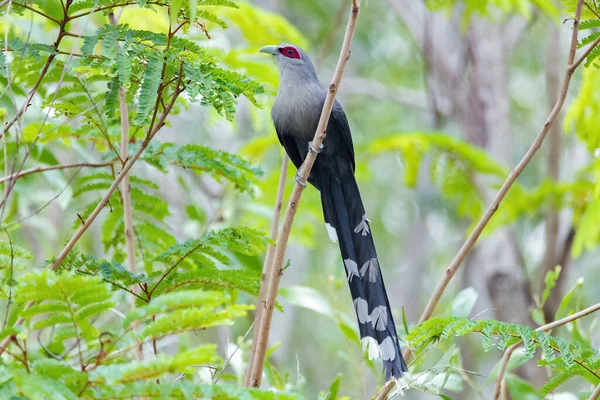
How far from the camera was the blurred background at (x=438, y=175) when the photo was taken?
10.7 feet

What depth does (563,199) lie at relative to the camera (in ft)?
14.8

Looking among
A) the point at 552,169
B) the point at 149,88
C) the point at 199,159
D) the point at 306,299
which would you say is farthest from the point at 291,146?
the point at 552,169

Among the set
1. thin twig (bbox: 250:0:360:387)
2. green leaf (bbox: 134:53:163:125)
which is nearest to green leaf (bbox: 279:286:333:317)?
thin twig (bbox: 250:0:360:387)

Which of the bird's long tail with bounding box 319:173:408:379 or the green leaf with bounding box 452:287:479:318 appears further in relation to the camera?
the green leaf with bounding box 452:287:479:318

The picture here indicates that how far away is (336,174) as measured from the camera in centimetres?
324

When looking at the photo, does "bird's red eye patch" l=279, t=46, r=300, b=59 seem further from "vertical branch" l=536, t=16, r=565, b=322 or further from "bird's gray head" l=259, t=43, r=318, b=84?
"vertical branch" l=536, t=16, r=565, b=322

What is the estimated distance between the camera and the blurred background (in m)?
3.27

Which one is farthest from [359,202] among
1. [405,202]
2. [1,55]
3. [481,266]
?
[405,202]

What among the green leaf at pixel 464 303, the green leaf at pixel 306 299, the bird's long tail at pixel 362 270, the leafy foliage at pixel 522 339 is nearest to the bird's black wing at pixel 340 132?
the bird's long tail at pixel 362 270

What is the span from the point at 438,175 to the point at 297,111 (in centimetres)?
229

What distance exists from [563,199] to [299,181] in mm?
3057

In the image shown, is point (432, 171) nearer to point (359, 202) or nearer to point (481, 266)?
point (481, 266)

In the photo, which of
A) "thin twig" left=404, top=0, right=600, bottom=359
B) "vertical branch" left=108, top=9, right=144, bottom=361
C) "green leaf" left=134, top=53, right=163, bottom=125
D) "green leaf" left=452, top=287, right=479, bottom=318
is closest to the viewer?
"green leaf" left=134, top=53, right=163, bottom=125

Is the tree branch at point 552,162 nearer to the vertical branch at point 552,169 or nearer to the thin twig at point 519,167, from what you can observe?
the vertical branch at point 552,169
